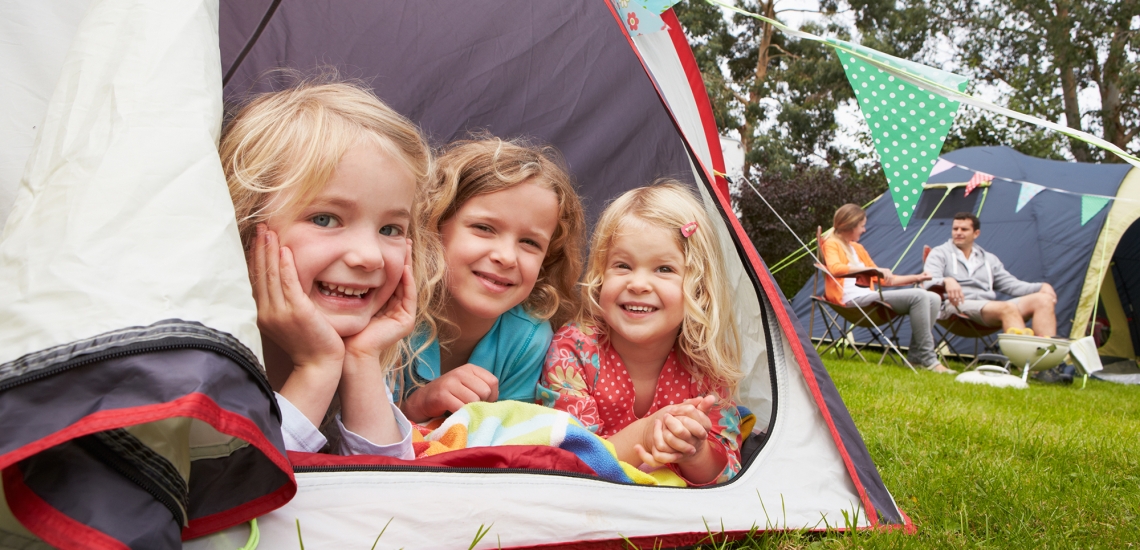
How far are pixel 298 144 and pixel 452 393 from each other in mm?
550

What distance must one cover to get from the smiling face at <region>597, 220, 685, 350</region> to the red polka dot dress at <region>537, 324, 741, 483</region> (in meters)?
0.07

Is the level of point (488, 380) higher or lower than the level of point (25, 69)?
lower

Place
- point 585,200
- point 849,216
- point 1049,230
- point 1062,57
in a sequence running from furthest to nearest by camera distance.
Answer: point 1062,57, point 1049,230, point 849,216, point 585,200

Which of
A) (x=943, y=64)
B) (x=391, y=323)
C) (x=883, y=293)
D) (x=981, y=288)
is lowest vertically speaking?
(x=883, y=293)

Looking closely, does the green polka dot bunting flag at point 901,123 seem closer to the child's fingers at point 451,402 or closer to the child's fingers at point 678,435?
the child's fingers at point 678,435

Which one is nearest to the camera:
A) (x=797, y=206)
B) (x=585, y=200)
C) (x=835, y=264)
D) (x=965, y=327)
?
(x=585, y=200)

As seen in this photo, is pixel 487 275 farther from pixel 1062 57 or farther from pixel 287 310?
pixel 1062 57

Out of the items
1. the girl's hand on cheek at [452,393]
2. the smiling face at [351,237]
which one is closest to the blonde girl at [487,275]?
the girl's hand on cheek at [452,393]

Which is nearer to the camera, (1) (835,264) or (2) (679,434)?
(2) (679,434)

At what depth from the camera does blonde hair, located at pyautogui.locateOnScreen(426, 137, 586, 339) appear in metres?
1.55

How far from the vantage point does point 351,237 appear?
3.68 feet

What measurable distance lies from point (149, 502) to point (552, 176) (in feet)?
3.59

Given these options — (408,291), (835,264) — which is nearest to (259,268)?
(408,291)

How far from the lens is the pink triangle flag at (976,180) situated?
5512 millimetres
